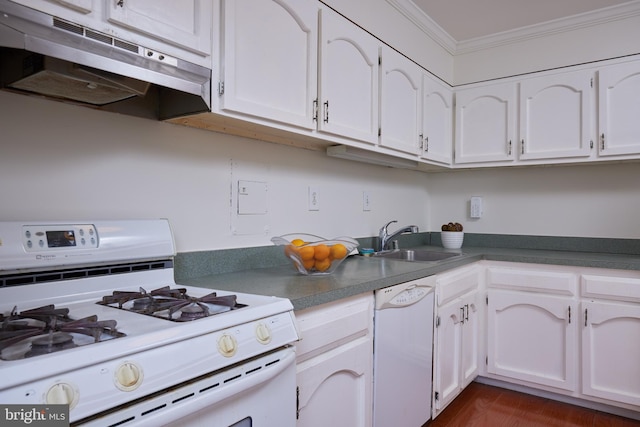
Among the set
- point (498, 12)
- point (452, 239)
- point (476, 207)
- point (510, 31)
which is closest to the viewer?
point (498, 12)

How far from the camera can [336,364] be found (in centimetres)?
138

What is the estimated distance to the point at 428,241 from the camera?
3299 mm

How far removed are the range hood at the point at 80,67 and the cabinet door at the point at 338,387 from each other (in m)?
0.89

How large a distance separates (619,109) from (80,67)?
2.67m

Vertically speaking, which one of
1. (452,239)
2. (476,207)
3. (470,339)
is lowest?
(470,339)

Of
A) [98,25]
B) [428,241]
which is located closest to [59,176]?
[98,25]

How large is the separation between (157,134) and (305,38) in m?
0.68

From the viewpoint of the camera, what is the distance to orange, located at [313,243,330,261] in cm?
163

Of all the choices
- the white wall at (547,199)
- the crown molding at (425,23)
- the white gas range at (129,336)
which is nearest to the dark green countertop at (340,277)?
the white gas range at (129,336)

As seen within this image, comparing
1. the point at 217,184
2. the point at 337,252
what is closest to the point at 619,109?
the point at 337,252

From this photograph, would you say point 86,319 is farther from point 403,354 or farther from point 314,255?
point 403,354

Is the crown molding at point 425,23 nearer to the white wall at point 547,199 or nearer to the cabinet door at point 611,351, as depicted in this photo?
the white wall at point 547,199

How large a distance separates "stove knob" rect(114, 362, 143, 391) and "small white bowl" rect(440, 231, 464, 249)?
2.54 metres

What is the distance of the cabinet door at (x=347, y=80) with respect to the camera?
1717mm
